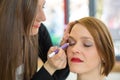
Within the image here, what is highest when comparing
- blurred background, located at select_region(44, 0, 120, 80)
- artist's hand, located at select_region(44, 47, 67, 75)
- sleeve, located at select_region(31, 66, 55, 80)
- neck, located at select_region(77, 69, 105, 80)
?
blurred background, located at select_region(44, 0, 120, 80)

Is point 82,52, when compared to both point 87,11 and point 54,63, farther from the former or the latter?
point 87,11

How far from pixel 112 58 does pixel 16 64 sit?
352 mm

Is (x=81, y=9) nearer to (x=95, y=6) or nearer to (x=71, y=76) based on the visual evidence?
(x=95, y=6)

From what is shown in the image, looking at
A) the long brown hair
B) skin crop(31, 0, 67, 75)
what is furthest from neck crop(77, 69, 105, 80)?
the long brown hair

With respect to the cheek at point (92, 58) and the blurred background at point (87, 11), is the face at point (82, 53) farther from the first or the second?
the blurred background at point (87, 11)

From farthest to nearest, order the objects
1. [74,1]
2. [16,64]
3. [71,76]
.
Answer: [74,1], [71,76], [16,64]

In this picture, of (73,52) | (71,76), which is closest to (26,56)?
(73,52)

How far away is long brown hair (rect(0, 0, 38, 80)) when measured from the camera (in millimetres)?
774

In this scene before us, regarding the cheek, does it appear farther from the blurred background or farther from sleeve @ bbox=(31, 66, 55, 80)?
the blurred background

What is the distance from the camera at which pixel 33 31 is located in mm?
833

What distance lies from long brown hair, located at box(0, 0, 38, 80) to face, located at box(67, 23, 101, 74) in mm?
191

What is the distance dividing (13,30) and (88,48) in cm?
29

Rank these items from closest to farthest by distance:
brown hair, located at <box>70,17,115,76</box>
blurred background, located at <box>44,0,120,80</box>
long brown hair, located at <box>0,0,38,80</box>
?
long brown hair, located at <box>0,0,38,80</box> < brown hair, located at <box>70,17,115,76</box> < blurred background, located at <box>44,0,120,80</box>

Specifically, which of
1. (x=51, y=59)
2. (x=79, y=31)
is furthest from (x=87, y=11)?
(x=51, y=59)
